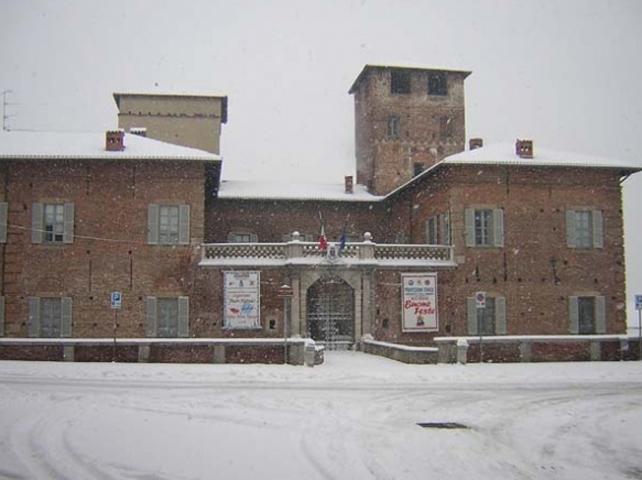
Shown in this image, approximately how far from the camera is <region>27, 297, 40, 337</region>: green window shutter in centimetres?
2900

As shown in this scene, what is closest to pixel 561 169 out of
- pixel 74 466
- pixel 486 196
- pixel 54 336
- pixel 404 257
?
pixel 486 196

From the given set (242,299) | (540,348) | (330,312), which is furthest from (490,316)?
(242,299)

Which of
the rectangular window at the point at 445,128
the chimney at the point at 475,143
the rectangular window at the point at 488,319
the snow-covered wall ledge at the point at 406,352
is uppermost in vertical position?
the rectangular window at the point at 445,128

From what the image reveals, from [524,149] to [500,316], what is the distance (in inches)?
293

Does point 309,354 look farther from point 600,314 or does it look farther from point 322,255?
point 600,314

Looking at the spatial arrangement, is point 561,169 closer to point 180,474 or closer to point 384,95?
point 384,95

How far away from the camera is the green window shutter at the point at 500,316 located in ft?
98.4

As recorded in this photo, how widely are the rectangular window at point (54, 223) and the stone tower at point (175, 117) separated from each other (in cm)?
1475

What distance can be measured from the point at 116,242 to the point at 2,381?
13.2 meters

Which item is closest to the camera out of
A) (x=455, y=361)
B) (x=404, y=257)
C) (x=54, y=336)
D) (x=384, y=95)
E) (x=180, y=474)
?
(x=180, y=474)

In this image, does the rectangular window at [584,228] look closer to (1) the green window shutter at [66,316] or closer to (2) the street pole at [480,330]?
(2) the street pole at [480,330]

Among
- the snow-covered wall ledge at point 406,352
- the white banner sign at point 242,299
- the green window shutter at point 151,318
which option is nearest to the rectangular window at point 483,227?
the snow-covered wall ledge at point 406,352

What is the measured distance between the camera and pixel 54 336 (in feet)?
95.4

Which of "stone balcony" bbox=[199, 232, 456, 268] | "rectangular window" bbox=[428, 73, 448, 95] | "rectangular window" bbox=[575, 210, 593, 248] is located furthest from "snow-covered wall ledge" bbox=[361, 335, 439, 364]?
"rectangular window" bbox=[428, 73, 448, 95]
